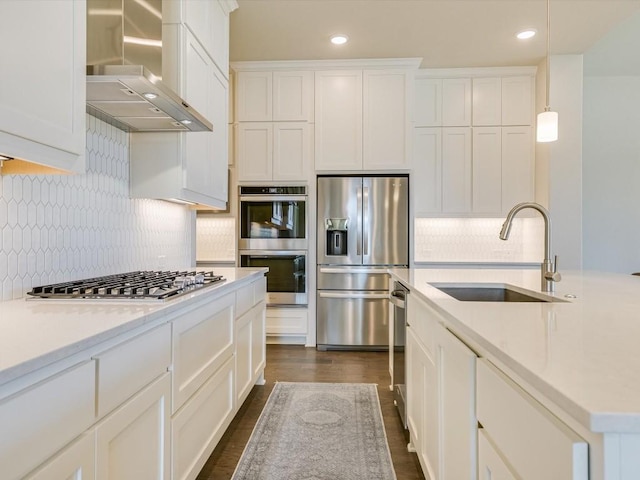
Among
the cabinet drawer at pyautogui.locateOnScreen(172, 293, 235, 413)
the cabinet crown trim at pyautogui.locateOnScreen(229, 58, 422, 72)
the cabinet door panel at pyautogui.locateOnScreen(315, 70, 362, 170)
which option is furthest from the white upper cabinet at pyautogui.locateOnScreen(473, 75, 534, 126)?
the cabinet drawer at pyautogui.locateOnScreen(172, 293, 235, 413)

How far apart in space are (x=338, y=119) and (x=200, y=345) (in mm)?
3055

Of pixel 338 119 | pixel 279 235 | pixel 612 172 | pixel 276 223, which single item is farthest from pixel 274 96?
pixel 612 172

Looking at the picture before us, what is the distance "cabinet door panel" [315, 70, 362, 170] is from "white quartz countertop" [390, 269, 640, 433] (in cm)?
274

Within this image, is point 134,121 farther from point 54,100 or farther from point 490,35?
point 490,35

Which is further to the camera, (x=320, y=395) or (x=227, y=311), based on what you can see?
(x=320, y=395)

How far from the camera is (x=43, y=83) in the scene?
1.16 metres

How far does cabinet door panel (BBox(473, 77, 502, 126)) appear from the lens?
168 inches

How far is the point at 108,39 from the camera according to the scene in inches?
67.9

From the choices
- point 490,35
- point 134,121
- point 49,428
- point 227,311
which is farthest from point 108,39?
point 490,35

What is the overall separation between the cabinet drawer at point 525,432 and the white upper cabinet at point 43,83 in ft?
4.40

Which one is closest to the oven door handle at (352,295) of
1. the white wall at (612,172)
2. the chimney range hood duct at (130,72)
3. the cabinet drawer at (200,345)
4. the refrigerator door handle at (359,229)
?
the refrigerator door handle at (359,229)

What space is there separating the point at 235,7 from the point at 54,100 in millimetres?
2196

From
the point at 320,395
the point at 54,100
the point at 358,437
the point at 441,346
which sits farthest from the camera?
the point at 320,395

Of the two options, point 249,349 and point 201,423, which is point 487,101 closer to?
point 249,349
